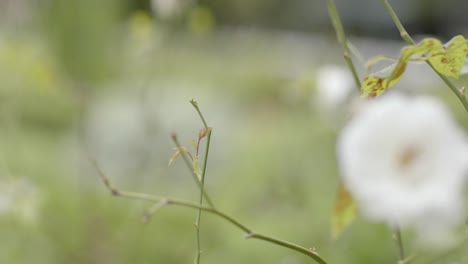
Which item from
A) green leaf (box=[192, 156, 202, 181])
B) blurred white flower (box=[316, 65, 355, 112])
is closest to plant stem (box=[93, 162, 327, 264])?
green leaf (box=[192, 156, 202, 181])

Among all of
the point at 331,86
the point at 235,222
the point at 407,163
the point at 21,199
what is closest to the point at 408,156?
the point at 407,163

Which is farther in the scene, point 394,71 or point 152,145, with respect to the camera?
point 152,145

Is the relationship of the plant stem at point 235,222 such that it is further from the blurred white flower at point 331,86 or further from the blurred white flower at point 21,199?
the blurred white flower at point 331,86

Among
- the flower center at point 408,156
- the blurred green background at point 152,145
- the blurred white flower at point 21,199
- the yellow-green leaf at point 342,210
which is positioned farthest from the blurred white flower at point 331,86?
the flower center at point 408,156

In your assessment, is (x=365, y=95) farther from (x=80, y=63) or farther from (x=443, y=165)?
(x=80, y=63)

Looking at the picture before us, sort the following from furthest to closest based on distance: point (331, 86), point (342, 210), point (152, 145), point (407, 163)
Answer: point (152, 145) → point (331, 86) → point (342, 210) → point (407, 163)

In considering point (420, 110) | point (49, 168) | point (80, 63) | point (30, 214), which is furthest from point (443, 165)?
point (80, 63)

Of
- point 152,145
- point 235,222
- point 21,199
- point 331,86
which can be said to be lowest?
point 235,222

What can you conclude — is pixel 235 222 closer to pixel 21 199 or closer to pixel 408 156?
pixel 408 156
